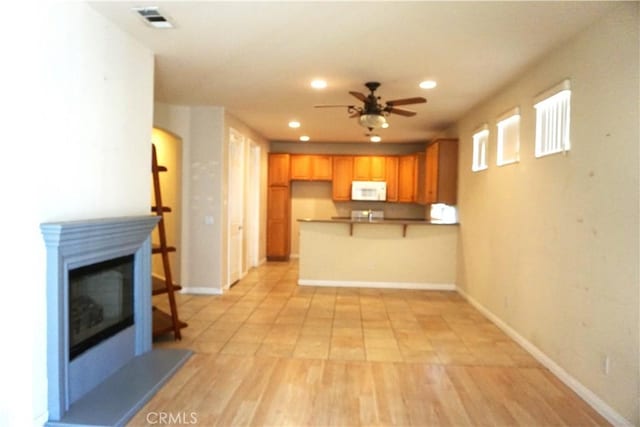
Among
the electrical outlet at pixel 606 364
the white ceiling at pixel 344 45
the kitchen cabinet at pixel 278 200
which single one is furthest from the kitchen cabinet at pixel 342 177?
the electrical outlet at pixel 606 364

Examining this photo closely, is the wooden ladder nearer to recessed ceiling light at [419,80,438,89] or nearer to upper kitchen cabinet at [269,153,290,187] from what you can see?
recessed ceiling light at [419,80,438,89]

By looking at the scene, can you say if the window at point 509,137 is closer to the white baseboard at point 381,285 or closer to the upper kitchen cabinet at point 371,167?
the white baseboard at point 381,285

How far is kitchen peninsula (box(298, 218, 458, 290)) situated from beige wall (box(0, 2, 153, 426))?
13.6ft

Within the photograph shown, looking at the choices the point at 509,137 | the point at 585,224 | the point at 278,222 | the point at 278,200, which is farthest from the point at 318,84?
the point at 278,222

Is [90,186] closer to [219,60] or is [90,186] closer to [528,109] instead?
[219,60]

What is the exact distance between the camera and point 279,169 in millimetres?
9484

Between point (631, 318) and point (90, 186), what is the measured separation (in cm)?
358

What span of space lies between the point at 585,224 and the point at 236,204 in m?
5.27

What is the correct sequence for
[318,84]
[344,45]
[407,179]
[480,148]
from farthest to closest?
[407,179] < [480,148] < [318,84] < [344,45]

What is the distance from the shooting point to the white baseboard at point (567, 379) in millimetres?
2721

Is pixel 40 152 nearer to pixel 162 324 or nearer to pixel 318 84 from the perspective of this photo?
pixel 162 324

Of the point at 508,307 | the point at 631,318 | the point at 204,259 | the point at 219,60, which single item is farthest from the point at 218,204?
the point at 631,318

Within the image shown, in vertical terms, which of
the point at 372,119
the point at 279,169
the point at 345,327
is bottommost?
the point at 345,327

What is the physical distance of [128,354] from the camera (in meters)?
3.49
